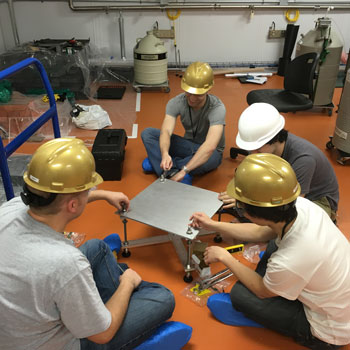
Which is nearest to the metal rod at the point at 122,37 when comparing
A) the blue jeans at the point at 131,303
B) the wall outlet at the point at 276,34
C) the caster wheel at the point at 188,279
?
the wall outlet at the point at 276,34

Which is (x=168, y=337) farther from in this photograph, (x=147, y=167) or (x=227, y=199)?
(x=147, y=167)

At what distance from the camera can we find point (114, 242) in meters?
2.01

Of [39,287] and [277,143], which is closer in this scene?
Result: [39,287]

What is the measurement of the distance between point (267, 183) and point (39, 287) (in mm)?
758

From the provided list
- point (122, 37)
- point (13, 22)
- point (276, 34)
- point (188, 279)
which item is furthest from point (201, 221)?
point (13, 22)

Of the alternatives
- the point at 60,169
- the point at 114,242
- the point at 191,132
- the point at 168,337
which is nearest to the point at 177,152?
the point at 191,132

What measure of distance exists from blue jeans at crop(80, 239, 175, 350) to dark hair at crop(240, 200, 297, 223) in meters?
0.55

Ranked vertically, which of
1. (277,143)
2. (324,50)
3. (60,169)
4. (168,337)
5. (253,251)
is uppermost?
(60,169)

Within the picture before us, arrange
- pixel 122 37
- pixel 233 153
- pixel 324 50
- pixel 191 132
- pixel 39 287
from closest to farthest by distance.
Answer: pixel 39 287 → pixel 191 132 → pixel 233 153 → pixel 324 50 → pixel 122 37

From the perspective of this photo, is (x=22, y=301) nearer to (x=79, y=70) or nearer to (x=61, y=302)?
(x=61, y=302)

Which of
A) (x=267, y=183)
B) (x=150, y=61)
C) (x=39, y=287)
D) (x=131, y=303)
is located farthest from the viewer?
(x=150, y=61)

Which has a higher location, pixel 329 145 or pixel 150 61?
pixel 150 61

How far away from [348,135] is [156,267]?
6.32 ft

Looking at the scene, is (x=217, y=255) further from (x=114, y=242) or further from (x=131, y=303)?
(x=114, y=242)
